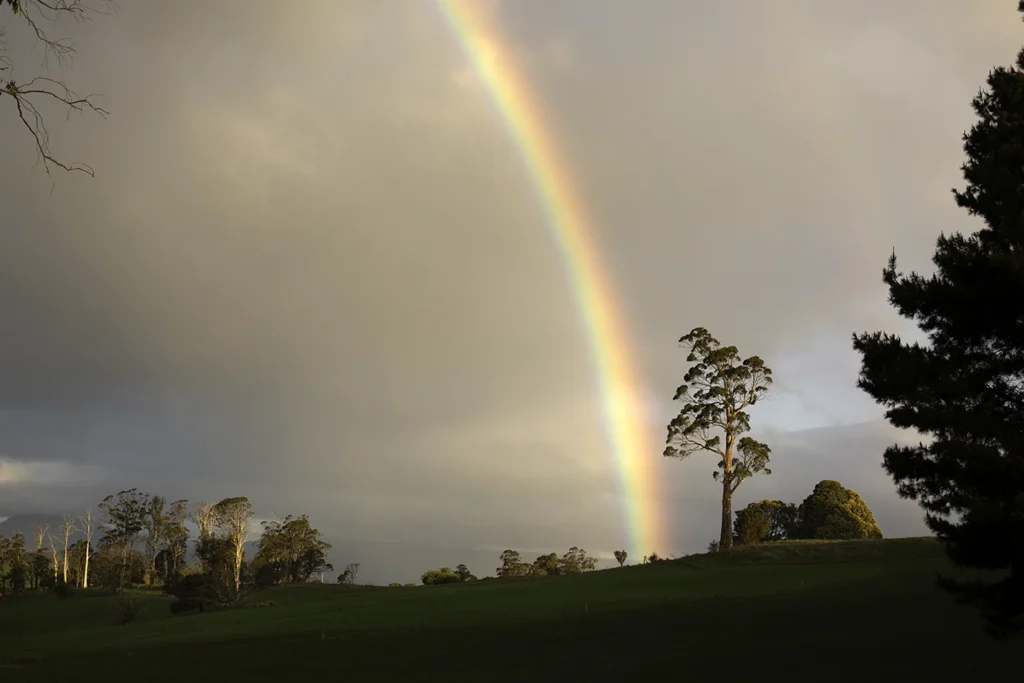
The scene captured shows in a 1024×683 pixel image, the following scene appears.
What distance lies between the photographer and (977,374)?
734 inches

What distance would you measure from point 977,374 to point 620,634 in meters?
15.2

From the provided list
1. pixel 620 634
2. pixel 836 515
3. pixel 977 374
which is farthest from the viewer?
pixel 836 515

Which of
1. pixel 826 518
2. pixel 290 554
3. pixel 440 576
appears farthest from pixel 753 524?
pixel 290 554

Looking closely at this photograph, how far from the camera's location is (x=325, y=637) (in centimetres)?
3341

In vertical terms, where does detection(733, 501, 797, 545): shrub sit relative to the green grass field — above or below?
above

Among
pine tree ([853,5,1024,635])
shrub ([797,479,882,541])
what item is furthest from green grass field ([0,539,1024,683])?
shrub ([797,479,882,541])

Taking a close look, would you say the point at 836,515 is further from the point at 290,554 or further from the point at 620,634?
the point at 290,554

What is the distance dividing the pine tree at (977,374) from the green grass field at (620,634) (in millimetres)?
3280

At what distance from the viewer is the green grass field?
67.5ft

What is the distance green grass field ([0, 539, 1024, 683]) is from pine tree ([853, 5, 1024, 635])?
3.28m

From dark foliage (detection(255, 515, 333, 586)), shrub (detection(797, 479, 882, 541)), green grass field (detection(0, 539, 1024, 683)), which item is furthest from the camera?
dark foliage (detection(255, 515, 333, 586))

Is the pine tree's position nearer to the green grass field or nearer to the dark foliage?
the green grass field

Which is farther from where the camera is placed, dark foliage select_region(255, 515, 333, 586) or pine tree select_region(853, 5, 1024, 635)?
dark foliage select_region(255, 515, 333, 586)

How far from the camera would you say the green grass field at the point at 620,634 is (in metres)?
20.6
